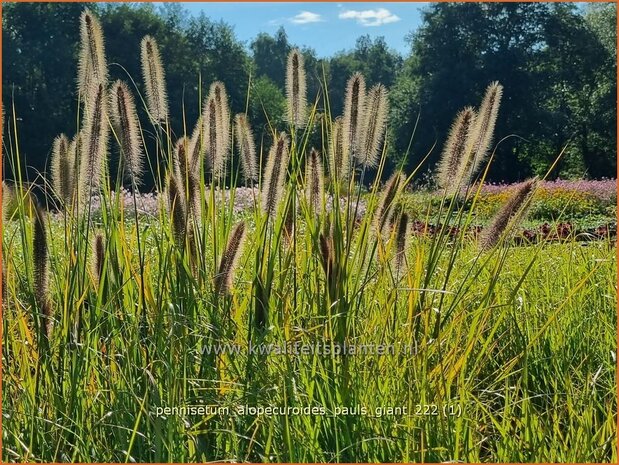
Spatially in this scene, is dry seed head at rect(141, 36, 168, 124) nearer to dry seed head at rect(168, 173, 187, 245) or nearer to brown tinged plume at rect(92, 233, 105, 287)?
dry seed head at rect(168, 173, 187, 245)

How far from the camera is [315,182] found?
91.0 inches

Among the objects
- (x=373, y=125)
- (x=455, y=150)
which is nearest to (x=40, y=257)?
→ (x=373, y=125)

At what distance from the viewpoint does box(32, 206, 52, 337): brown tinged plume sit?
1.89 metres

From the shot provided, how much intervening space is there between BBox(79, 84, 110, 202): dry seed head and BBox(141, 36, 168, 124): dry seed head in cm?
17

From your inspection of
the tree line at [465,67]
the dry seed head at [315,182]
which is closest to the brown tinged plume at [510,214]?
the dry seed head at [315,182]

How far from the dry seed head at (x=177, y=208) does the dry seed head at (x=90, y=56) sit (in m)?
0.38

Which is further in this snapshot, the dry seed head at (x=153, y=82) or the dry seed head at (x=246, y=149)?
the dry seed head at (x=246, y=149)

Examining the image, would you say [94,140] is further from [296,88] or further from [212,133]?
[296,88]

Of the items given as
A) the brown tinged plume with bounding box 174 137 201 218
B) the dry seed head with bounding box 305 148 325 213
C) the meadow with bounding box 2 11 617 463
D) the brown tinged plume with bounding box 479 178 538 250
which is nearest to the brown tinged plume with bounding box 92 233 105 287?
the meadow with bounding box 2 11 617 463

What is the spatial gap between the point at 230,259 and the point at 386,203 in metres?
0.55

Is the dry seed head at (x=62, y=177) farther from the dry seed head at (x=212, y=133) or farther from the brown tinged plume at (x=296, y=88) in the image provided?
the brown tinged plume at (x=296, y=88)

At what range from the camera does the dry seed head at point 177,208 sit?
2070 millimetres

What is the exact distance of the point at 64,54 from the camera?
22.2m

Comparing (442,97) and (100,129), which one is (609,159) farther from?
(100,129)
